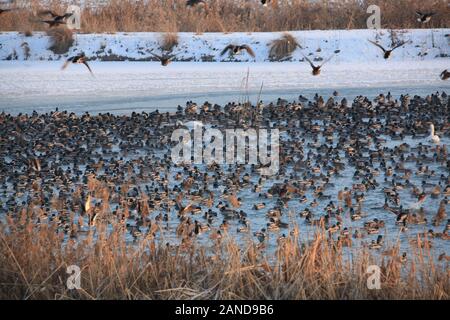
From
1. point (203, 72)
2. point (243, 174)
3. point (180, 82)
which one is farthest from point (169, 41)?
point (243, 174)

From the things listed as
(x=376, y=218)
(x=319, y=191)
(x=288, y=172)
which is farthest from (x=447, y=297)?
(x=288, y=172)

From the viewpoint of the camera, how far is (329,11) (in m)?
24.2

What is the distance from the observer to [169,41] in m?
21.8

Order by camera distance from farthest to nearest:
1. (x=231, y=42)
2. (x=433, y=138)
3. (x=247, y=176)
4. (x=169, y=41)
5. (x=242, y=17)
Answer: (x=242, y=17)
(x=169, y=41)
(x=231, y=42)
(x=433, y=138)
(x=247, y=176)

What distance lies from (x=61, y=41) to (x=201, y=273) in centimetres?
1671

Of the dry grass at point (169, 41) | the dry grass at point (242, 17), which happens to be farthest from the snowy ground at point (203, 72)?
the dry grass at point (242, 17)

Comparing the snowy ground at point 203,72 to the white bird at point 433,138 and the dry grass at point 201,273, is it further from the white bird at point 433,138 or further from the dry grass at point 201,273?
the dry grass at point 201,273

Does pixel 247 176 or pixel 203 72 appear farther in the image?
pixel 203 72

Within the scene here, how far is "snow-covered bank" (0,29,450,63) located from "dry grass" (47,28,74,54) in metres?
0.15

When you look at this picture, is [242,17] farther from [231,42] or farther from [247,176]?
[247,176]

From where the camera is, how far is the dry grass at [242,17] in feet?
76.6

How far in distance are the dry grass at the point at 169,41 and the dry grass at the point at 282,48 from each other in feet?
8.69

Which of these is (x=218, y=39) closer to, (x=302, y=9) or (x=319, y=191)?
(x=302, y=9)

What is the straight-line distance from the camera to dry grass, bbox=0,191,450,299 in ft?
20.6
